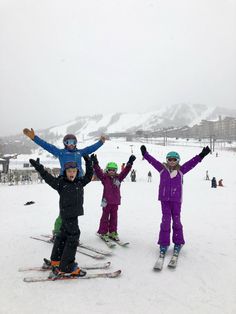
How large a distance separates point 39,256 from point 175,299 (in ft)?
7.91

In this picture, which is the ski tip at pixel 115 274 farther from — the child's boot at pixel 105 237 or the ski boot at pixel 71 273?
the child's boot at pixel 105 237

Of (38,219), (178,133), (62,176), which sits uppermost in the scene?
(178,133)

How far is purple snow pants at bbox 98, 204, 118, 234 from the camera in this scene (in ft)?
18.3

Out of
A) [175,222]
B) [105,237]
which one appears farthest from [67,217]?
[175,222]

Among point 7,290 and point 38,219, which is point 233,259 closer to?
point 7,290

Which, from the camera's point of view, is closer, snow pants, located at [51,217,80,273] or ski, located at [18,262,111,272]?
snow pants, located at [51,217,80,273]

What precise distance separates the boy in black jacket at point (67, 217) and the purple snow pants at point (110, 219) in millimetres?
1636

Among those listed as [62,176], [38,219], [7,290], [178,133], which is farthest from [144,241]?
[178,133]

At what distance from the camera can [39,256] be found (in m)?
4.71

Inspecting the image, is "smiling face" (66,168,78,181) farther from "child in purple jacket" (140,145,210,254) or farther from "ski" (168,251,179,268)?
"ski" (168,251,179,268)

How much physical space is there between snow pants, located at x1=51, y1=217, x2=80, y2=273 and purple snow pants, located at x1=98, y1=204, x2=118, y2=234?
1.64 meters

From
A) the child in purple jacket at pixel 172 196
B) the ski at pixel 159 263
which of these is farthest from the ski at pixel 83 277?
the child in purple jacket at pixel 172 196

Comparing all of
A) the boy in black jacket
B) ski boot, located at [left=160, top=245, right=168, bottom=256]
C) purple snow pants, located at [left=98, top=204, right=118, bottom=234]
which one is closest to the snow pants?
the boy in black jacket

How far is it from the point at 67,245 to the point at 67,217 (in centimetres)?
38
